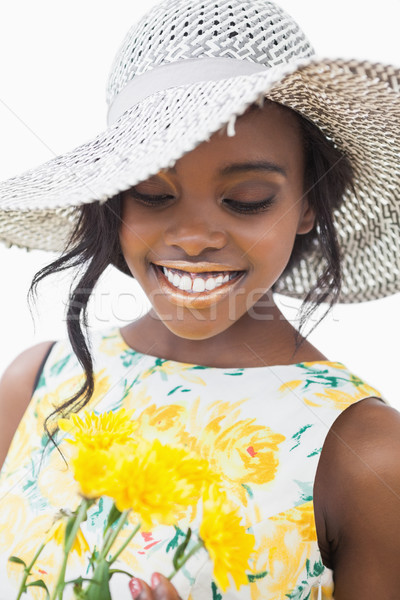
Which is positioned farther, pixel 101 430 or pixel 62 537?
pixel 62 537

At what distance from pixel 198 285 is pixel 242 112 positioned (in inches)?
9.3

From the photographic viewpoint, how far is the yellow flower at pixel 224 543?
60 cm

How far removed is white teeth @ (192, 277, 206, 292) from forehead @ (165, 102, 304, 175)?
0.12m

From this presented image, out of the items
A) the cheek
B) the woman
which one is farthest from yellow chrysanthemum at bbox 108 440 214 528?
the cheek

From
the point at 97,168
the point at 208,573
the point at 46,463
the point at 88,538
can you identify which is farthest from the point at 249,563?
the point at 97,168

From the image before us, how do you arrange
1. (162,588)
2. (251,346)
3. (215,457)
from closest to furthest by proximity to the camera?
(162,588)
(215,457)
(251,346)

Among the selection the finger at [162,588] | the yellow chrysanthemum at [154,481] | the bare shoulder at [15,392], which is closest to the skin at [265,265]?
the finger at [162,588]

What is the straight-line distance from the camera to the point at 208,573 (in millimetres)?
686

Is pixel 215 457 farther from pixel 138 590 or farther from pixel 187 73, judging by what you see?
pixel 187 73

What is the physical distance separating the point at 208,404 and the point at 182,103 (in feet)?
A: 1.10

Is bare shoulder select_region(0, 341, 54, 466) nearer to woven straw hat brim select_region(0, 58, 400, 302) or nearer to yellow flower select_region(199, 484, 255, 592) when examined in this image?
woven straw hat brim select_region(0, 58, 400, 302)

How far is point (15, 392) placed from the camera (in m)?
0.98

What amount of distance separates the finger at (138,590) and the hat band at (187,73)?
45 centimetres

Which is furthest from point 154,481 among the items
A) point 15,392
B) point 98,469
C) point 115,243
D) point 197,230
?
point 15,392
